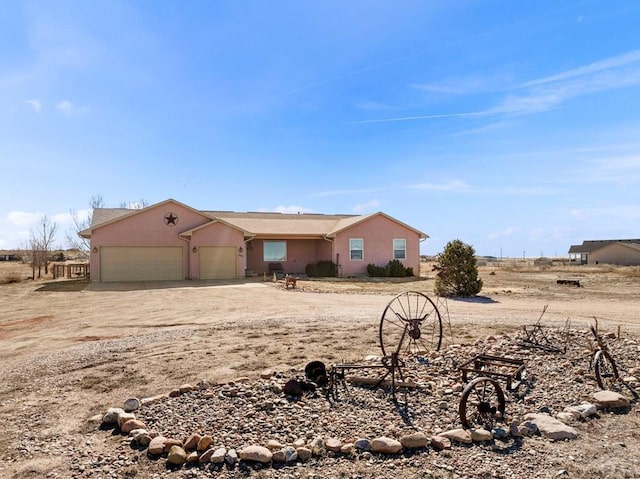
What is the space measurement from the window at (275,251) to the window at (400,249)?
23.6 ft

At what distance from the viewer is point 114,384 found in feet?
19.5

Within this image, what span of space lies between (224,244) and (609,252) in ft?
172

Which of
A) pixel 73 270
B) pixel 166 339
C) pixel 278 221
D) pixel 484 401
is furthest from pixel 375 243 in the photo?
pixel 484 401

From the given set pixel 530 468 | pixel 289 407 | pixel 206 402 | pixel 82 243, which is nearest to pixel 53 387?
pixel 206 402

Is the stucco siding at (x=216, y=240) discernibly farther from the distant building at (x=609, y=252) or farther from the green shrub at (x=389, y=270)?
the distant building at (x=609, y=252)

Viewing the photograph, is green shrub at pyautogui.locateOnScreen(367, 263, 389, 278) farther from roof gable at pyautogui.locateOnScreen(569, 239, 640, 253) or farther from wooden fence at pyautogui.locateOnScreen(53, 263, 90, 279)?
roof gable at pyautogui.locateOnScreen(569, 239, 640, 253)

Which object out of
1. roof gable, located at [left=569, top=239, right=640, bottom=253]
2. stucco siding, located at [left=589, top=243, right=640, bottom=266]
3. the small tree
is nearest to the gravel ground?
the small tree

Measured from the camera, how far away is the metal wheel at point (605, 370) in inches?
224

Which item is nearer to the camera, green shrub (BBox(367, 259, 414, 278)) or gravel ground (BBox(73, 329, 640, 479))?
gravel ground (BBox(73, 329, 640, 479))

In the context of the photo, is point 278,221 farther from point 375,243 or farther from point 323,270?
point 375,243

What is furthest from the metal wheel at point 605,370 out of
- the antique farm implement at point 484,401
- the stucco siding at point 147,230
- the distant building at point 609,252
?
the distant building at point 609,252

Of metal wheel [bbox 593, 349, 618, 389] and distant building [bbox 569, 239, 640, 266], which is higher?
distant building [bbox 569, 239, 640, 266]

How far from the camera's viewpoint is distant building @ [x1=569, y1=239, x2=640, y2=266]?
51.7m

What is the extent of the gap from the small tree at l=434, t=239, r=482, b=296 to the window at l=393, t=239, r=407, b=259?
442 inches
